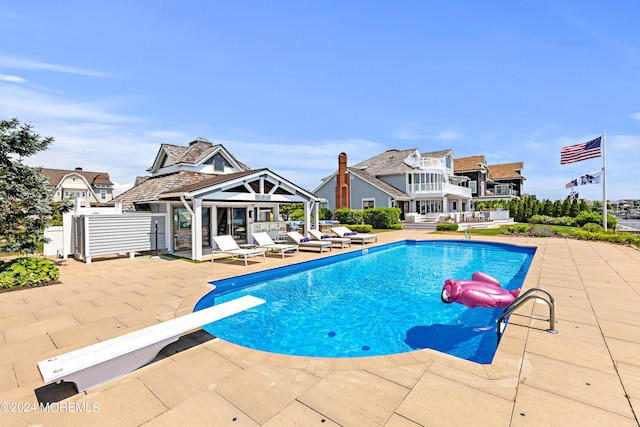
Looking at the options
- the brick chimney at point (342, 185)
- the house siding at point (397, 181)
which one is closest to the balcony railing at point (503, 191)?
the house siding at point (397, 181)

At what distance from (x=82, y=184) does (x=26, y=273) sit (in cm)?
5088

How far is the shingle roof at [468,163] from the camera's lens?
43.4m

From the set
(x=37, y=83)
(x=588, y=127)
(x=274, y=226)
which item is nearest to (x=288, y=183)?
(x=274, y=226)

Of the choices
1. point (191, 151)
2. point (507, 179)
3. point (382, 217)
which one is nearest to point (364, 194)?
point (382, 217)

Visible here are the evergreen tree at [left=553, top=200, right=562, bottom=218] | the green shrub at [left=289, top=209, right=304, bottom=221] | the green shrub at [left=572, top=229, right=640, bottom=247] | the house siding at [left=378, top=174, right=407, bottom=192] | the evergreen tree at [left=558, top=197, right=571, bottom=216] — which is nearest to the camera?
the green shrub at [left=572, top=229, right=640, bottom=247]

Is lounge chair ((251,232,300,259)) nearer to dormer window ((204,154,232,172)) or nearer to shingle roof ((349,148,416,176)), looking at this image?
dormer window ((204,154,232,172))

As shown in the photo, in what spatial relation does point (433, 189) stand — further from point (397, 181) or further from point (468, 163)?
point (468, 163)

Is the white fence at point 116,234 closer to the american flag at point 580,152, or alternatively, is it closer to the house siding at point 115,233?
the house siding at point 115,233

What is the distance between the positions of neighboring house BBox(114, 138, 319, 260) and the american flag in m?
18.2

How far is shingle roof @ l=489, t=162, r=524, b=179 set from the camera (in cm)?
4953

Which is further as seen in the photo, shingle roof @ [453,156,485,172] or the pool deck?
shingle roof @ [453,156,485,172]

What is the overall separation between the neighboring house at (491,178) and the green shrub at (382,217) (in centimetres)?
2200

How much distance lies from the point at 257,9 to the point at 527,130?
23.2m

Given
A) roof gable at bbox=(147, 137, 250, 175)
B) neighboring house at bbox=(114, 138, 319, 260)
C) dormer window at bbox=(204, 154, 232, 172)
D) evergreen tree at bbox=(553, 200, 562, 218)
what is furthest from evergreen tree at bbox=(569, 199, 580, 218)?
dormer window at bbox=(204, 154, 232, 172)
